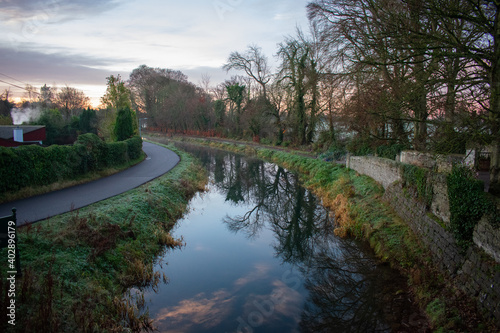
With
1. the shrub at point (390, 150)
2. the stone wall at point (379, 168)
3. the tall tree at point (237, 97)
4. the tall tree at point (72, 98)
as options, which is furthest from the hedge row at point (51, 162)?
the tall tree at point (72, 98)

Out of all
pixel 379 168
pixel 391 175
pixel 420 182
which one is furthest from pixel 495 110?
pixel 379 168

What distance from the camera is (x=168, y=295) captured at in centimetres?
691

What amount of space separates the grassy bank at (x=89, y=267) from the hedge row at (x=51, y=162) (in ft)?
11.0

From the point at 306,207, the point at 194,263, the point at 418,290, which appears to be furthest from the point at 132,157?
the point at 418,290

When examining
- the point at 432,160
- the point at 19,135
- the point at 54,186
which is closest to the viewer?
the point at 432,160

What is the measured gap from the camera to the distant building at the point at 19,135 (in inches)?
834

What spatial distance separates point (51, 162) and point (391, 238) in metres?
13.1

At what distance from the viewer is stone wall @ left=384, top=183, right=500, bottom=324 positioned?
4.84 metres

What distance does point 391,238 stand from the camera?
8.52m

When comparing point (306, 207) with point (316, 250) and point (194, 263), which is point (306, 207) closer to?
point (316, 250)

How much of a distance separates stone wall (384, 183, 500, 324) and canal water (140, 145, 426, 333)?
3.39 feet

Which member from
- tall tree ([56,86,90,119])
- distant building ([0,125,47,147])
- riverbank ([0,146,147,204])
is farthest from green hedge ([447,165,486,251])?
tall tree ([56,86,90,119])

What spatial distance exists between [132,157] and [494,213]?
21.5 meters

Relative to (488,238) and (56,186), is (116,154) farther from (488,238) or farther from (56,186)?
(488,238)
